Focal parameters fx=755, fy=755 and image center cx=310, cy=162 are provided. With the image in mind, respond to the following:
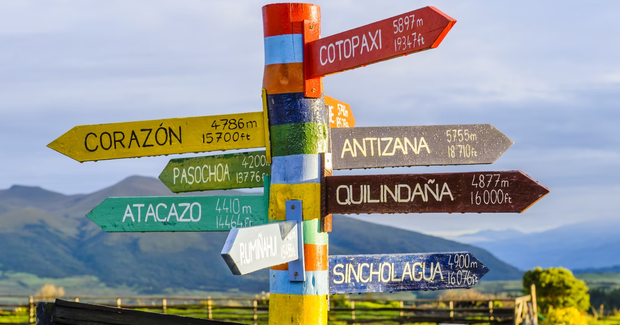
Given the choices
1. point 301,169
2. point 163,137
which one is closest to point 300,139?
point 301,169

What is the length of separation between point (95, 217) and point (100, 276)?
14620 centimetres

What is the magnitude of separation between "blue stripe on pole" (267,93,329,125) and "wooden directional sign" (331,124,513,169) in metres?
0.20

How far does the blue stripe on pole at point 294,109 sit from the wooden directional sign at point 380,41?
0.64 ft

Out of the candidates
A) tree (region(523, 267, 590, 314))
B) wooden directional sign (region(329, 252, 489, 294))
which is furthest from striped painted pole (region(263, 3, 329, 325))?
tree (region(523, 267, 590, 314))

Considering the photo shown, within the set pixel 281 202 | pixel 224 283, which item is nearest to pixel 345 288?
pixel 281 202

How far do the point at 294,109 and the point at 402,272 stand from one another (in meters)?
1.44

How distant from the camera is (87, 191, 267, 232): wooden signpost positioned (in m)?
5.43

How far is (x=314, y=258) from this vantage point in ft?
17.1

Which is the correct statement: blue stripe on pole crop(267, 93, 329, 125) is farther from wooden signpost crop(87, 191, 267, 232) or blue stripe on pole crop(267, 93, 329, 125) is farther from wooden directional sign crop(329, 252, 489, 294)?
wooden directional sign crop(329, 252, 489, 294)

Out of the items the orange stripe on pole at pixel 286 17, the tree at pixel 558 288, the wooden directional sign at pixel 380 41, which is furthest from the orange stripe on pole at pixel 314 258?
the tree at pixel 558 288

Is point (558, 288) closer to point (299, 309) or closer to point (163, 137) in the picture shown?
point (299, 309)

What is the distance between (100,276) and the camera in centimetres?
14525

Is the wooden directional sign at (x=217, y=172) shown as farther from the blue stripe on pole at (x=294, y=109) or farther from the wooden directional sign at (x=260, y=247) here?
the wooden directional sign at (x=260, y=247)

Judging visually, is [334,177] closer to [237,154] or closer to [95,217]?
[237,154]
